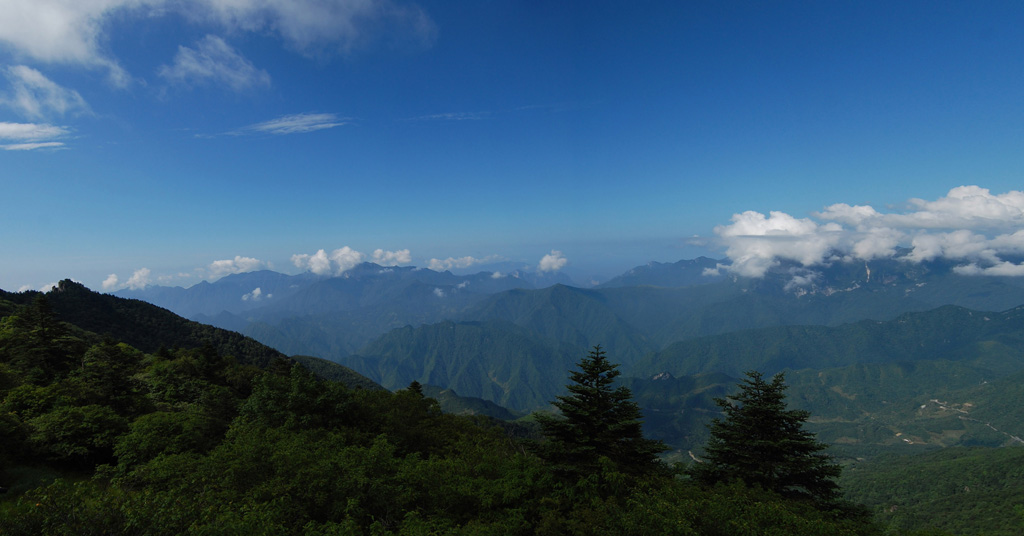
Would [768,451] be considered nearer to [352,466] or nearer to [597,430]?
[597,430]

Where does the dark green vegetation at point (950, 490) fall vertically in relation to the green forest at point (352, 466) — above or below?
below

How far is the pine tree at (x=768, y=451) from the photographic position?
25.5 metres

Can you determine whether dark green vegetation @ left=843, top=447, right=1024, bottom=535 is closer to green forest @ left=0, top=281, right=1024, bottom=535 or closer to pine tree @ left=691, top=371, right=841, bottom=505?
pine tree @ left=691, top=371, right=841, bottom=505

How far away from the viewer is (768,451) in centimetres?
2688

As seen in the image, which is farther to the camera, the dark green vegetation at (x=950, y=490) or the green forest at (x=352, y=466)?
the dark green vegetation at (x=950, y=490)

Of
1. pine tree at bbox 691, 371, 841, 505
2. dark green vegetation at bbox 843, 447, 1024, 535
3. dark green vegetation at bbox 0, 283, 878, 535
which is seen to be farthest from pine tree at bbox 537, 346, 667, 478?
dark green vegetation at bbox 843, 447, 1024, 535

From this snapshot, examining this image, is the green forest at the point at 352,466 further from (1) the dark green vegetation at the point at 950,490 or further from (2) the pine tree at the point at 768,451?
(1) the dark green vegetation at the point at 950,490

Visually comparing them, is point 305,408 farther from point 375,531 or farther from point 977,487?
point 977,487

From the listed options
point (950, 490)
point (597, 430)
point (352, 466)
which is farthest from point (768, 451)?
point (950, 490)

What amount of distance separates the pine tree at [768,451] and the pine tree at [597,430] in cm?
535

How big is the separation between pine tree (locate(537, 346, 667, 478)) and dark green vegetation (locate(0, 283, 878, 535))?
0.24 m

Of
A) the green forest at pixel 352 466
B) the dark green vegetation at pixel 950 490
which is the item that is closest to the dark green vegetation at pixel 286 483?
the green forest at pixel 352 466

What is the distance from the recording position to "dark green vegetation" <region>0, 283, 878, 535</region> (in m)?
12.6

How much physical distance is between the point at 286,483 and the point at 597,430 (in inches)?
658
